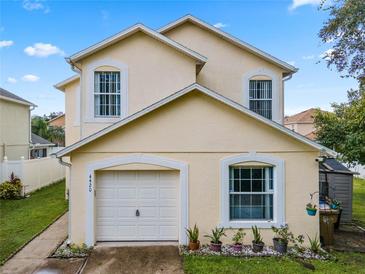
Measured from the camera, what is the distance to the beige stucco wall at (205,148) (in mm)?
8844

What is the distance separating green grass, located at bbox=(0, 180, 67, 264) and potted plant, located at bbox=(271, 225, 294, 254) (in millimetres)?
8137

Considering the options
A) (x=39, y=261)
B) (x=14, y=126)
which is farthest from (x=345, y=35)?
(x=14, y=126)

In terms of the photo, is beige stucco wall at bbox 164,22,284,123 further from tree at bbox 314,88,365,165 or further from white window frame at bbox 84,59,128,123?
tree at bbox 314,88,365,165

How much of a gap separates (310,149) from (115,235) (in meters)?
7.07

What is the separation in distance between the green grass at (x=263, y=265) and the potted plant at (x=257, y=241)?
1.53 feet

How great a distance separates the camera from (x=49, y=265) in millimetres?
7543

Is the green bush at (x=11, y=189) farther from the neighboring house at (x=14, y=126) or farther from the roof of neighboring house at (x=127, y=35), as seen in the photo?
the roof of neighboring house at (x=127, y=35)

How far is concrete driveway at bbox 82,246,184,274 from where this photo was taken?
285 inches

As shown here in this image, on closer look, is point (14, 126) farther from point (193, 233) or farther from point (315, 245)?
point (315, 245)

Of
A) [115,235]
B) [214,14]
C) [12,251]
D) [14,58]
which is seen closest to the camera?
[12,251]

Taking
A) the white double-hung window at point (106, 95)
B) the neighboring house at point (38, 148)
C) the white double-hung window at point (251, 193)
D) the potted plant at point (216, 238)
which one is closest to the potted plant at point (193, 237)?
the potted plant at point (216, 238)

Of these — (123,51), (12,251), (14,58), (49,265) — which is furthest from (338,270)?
(14,58)

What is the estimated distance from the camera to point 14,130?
21062 mm

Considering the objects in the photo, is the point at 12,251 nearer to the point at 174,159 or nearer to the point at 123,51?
the point at 174,159
